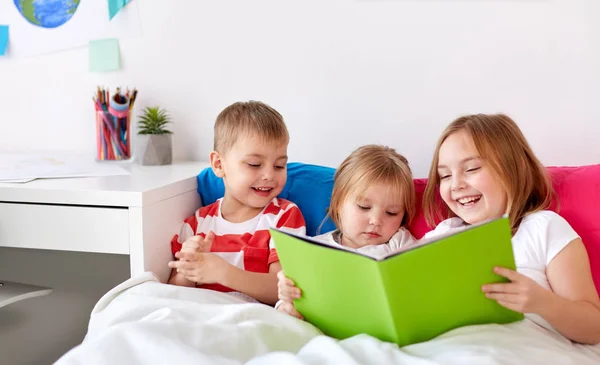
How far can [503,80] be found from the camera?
5.25 ft

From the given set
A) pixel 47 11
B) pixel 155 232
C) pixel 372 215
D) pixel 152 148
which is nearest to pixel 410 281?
pixel 372 215

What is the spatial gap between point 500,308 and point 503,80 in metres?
0.71

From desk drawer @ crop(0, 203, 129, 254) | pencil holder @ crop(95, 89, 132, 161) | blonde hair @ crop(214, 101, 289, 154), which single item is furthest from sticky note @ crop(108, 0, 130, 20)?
desk drawer @ crop(0, 203, 129, 254)

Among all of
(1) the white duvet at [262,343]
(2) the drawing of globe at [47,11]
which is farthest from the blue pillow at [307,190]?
(2) the drawing of globe at [47,11]

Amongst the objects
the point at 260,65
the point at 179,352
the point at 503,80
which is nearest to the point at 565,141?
the point at 503,80

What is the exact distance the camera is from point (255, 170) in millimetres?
1487

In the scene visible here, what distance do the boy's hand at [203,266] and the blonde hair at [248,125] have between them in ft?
0.88

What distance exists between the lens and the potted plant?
5.79 ft

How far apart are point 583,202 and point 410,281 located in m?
0.55

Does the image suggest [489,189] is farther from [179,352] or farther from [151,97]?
[151,97]

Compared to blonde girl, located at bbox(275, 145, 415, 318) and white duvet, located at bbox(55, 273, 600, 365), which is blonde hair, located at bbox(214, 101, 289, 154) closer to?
blonde girl, located at bbox(275, 145, 415, 318)

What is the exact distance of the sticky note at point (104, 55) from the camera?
6.25ft

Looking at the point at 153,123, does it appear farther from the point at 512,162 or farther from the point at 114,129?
the point at 512,162

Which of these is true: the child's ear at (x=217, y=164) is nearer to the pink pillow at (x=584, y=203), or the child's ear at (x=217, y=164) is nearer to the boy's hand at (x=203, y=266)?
the boy's hand at (x=203, y=266)
